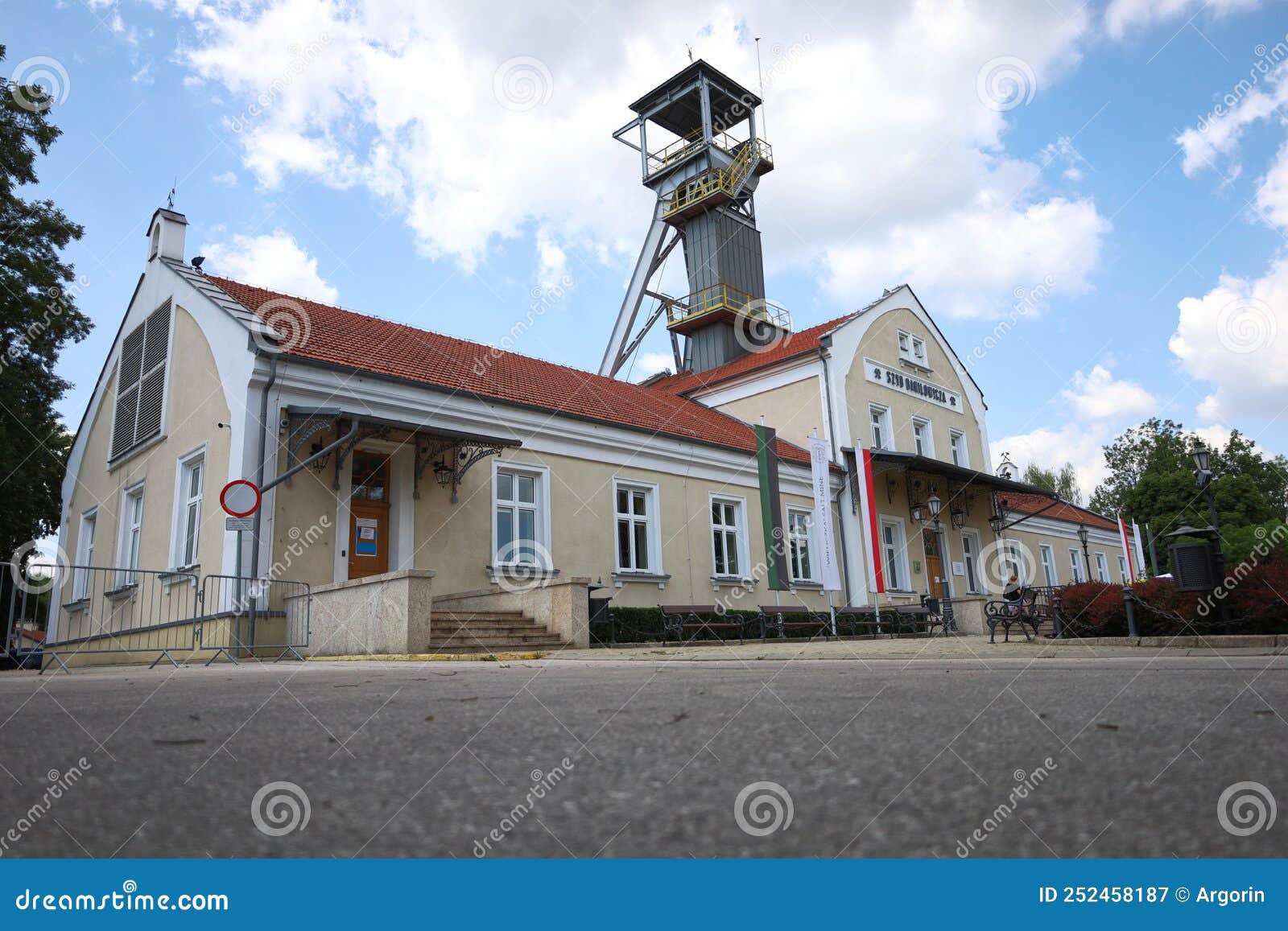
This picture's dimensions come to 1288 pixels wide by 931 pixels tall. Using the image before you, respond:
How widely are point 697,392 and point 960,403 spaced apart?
907 cm

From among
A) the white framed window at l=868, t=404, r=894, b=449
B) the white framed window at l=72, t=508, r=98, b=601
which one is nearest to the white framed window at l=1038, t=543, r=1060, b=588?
the white framed window at l=868, t=404, r=894, b=449

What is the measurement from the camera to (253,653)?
37.3 feet

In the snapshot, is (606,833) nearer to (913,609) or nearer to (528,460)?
(528,460)

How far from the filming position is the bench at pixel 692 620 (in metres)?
15.1

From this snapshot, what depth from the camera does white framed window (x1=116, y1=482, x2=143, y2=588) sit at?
15617 millimetres

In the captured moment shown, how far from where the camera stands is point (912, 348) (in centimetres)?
2644

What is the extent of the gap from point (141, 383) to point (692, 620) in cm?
1111

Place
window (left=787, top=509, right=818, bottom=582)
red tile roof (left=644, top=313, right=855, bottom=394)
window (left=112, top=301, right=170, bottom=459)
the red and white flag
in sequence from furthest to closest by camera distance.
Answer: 1. red tile roof (left=644, top=313, right=855, bottom=394)
2. window (left=787, top=509, right=818, bottom=582)
3. the red and white flag
4. window (left=112, top=301, right=170, bottom=459)

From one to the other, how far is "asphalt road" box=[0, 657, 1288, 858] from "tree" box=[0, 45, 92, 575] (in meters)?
20.1

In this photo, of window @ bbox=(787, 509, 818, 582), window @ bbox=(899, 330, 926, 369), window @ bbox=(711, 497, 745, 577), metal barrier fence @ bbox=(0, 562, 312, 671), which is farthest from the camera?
window @ bbox=(899, 330, 926, 369)

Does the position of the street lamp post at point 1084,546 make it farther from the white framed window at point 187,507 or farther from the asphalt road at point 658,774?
the asphalt road at point 658,774

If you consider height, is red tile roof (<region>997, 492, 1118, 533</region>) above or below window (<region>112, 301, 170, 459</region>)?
below

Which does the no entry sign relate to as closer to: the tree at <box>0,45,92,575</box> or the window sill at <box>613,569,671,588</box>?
the window sill at <box>613,569,671,588</box>

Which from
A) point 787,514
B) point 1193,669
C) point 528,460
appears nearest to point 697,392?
point 787,514
